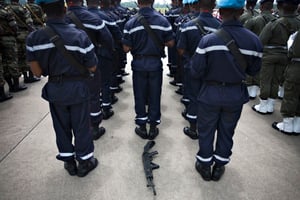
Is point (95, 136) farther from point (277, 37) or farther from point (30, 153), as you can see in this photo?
point (277, 37)

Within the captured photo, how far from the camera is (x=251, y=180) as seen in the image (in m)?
2.65

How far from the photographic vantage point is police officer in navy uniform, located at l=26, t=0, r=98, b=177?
2.09 m

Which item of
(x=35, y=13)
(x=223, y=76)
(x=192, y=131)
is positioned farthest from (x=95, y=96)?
(x=35, y=13)

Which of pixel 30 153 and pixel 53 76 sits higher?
pixel 53 76

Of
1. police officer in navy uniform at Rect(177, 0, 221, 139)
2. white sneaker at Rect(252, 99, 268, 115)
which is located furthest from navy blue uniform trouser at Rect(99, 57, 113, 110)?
white sneaker at Rect(252, 99, 268, 115)

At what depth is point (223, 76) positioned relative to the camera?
2.19 m

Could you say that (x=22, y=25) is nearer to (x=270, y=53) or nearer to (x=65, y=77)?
(x=65, y=77)

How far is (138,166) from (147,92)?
3.45 feet

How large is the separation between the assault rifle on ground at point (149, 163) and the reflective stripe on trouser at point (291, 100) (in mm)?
2063

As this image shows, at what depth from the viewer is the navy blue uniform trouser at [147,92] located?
10.6 ft

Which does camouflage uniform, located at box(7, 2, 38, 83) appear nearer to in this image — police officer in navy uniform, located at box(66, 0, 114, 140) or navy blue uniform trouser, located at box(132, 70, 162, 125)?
police officer in navy uniform, located at box(66, 0, 114, 140)

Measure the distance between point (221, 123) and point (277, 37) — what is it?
232cm

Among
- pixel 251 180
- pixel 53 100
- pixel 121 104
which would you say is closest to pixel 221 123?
pixel 251 180

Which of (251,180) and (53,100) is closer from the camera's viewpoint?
(53,100)
